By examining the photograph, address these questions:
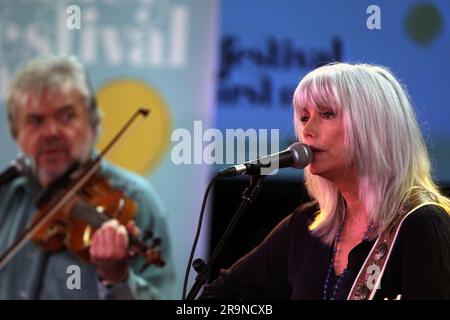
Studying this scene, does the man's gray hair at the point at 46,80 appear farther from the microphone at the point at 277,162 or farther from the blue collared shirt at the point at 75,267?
→ the microphone at the point at 277,162

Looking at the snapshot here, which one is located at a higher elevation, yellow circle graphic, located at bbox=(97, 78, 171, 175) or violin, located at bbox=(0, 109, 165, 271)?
yellow circle graphic, located at bbox=(97, 78, 171, 175)

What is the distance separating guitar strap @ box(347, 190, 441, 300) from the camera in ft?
6.74

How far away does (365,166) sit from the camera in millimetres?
2154

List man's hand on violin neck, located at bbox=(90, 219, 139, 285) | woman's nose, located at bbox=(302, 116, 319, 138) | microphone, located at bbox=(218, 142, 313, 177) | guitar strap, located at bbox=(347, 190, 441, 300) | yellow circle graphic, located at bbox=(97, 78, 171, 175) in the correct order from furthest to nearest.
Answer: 1. yellow circle graphic, located at bbox=(97, 78, 171, 175)
2. man's hand on violin neck, located at bbox=(90, 219, 139, 285)
3. woman's nose, located at bbox=(302, 116, 319, 138)
4. guitar strap, located at bbox=(347, 190, 441, 300)
5. microphone, located at bbox=(218, 142, 313, 177)

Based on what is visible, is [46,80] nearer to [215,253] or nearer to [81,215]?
[81,215]

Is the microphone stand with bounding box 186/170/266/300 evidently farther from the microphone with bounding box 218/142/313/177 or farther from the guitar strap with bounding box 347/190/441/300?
the guitar strap with bounding box 347/190/441/300

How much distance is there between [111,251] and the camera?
117 inches

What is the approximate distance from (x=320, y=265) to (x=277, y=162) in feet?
1.50

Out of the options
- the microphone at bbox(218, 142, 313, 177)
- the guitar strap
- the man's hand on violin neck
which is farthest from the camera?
the man's hand on violin neck

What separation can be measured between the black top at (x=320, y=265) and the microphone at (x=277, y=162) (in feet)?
1.07

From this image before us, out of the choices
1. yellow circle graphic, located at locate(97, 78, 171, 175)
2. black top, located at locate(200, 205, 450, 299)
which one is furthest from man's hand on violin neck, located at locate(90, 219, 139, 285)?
black top, located at locate(200, 205, 450, 299)

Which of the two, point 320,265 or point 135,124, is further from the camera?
point 135,124

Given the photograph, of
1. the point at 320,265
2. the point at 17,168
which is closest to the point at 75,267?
the point at 17,168

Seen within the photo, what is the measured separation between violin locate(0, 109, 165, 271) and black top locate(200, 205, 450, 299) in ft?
1.98
